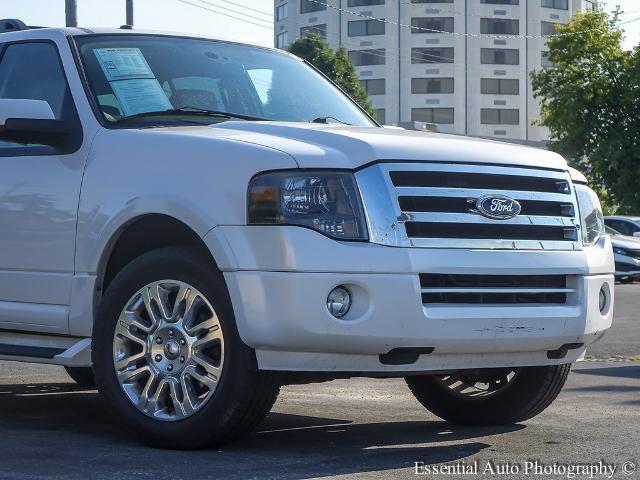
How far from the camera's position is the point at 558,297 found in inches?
246

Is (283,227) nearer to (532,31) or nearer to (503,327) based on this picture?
(503,327)

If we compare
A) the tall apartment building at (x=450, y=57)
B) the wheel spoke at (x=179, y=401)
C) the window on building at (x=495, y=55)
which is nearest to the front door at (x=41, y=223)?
the wheel spoke at (x=179, y=401)

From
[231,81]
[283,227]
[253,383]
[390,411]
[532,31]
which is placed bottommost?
[390,411]

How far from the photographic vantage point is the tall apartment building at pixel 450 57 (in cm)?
10075

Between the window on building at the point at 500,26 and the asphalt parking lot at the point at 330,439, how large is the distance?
94.0 meters

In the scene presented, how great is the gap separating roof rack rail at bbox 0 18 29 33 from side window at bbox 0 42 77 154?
469mm

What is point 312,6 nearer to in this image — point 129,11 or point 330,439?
point 129,11

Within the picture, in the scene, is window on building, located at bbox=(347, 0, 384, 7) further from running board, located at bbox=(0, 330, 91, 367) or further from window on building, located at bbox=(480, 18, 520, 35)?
running board, located at bbox=(0, 330, 91, 367)

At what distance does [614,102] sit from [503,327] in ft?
161

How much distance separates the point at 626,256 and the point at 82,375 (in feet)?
74.0

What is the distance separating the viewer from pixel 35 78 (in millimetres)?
7285

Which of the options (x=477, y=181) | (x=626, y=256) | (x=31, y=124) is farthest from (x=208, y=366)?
(x=626, y=256)

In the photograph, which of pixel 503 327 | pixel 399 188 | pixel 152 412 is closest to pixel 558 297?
pixel 503 327

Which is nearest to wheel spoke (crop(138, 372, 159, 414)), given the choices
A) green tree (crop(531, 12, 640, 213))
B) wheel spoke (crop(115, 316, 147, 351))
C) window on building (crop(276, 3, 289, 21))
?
wheel spoke (crop(115, 316, 147, 351))
